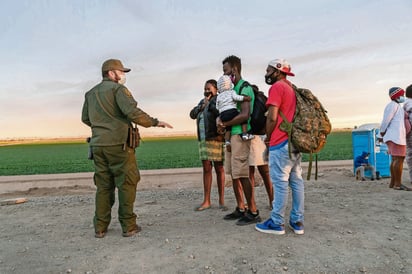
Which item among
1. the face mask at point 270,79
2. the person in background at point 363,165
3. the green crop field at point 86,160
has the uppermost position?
the face mask at point 270,79

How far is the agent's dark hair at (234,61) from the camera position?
4766 mm

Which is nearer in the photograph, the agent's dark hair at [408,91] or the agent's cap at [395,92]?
the agent's cap at [395,92]

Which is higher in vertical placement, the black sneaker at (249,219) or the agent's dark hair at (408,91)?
the agent's dark hair at (408,91)

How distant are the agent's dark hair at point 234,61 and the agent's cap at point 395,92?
12.7ft

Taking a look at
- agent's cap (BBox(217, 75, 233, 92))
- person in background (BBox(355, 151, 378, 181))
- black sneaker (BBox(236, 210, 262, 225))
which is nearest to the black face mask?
agent's cap (BBox(217, 75, 233, 92))

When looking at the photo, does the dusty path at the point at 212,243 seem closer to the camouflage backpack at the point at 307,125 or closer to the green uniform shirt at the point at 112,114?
the camouflage backpack at the point at 307,125

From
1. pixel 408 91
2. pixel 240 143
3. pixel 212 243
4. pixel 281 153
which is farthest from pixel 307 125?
pixel 408 91

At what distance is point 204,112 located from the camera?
553cm

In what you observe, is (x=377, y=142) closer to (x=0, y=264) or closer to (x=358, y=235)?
(x=358, y=235)

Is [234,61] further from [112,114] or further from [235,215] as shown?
[235,215]

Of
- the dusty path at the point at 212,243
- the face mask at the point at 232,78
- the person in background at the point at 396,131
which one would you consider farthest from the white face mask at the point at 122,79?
the person in background at the point at 396,131

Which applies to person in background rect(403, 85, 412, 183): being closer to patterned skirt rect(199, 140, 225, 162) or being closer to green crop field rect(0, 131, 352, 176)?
patterned skirt rect(199, 140, 225, 162)

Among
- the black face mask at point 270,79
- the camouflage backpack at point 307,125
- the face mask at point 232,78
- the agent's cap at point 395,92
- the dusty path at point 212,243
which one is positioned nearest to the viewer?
the dusty path at point 212,243

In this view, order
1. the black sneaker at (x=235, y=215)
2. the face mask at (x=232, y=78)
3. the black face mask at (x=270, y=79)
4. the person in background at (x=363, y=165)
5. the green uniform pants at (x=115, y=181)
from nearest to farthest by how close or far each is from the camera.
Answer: the black face mask at (x=270, y=79) < the green uniform pants at (x=115, y=181) < the face mask at (x=232, y=78) < the black sneaker at (x=235, y=215) < the person in background at (x=363, y=165)
